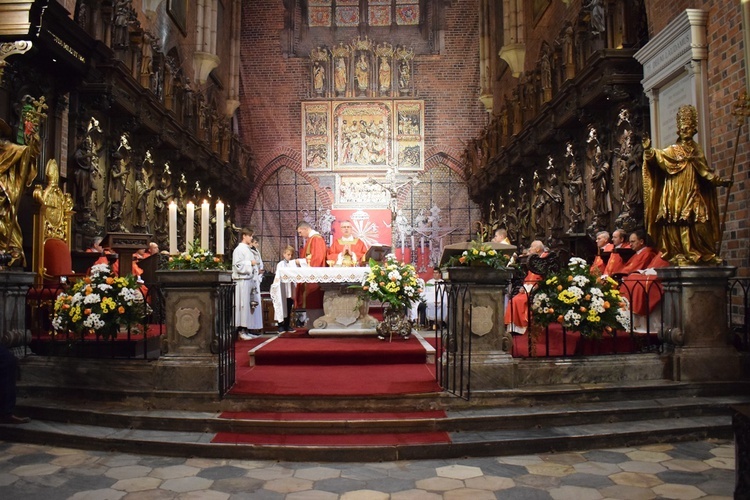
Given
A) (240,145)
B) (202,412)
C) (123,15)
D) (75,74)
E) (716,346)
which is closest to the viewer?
(202,412)

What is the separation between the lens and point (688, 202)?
5.97m

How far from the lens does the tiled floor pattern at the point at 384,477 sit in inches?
151

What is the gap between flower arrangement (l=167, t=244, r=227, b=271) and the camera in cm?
540

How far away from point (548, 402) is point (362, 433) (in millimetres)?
1705

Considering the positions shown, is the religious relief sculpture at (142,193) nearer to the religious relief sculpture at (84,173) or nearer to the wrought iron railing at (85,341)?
the religious relief sculpture at (84,173)

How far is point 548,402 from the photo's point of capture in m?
5.35

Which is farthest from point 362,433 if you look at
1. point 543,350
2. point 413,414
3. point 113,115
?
point 113,115

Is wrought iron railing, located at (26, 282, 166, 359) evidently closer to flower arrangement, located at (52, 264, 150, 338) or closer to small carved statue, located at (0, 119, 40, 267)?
flower arrangement, located at (52, 264, 150, 338)

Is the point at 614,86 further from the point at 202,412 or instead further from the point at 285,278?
the point at 202,412

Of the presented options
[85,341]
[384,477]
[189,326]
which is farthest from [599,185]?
[85,341]

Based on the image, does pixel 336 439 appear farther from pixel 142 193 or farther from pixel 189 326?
pixel 142 193

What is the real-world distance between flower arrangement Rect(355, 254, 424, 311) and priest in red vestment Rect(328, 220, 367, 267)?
1.25 metres

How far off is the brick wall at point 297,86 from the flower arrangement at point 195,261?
1641 cm

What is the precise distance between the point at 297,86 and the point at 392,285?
1590 centimetres
